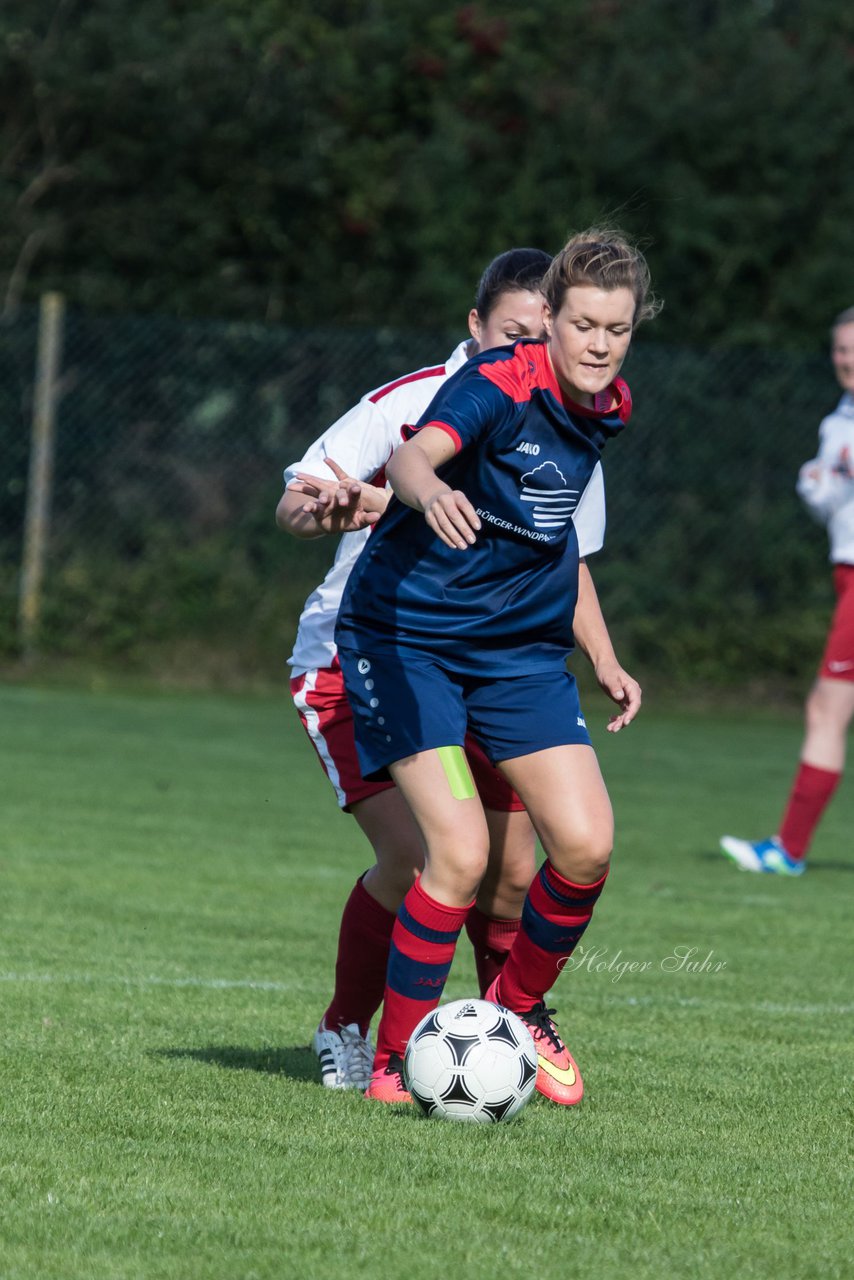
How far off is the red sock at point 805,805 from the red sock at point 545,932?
4043 millimetres

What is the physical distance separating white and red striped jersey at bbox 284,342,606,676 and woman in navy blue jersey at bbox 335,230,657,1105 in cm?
17

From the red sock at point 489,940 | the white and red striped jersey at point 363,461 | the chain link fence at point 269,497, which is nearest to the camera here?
the white and red striped jersey at point 363,461

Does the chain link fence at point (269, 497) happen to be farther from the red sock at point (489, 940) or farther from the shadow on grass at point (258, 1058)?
the shadow on grass at point (258, 1058)

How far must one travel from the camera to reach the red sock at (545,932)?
402 centimetres

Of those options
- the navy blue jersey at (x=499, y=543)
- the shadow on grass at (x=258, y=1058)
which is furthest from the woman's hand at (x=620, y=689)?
the shadow on grass at (x=258, y=1058)

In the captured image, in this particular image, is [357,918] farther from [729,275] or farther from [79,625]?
[729,275]

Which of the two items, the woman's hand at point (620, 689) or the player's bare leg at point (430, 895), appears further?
the woman's hand at point (620, 689)

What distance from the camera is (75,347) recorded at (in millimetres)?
14383

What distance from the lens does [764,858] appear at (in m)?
8.06

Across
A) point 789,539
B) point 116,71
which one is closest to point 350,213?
point 116,71

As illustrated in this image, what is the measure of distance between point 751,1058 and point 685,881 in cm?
307

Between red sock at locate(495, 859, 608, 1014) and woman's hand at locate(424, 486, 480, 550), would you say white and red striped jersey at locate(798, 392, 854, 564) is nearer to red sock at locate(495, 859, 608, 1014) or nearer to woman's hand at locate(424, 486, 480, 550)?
red sock at locate(495, 859, 608, 1014)

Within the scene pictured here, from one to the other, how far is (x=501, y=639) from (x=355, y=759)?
1.77 feet

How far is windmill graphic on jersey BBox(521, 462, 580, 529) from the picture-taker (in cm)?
388
